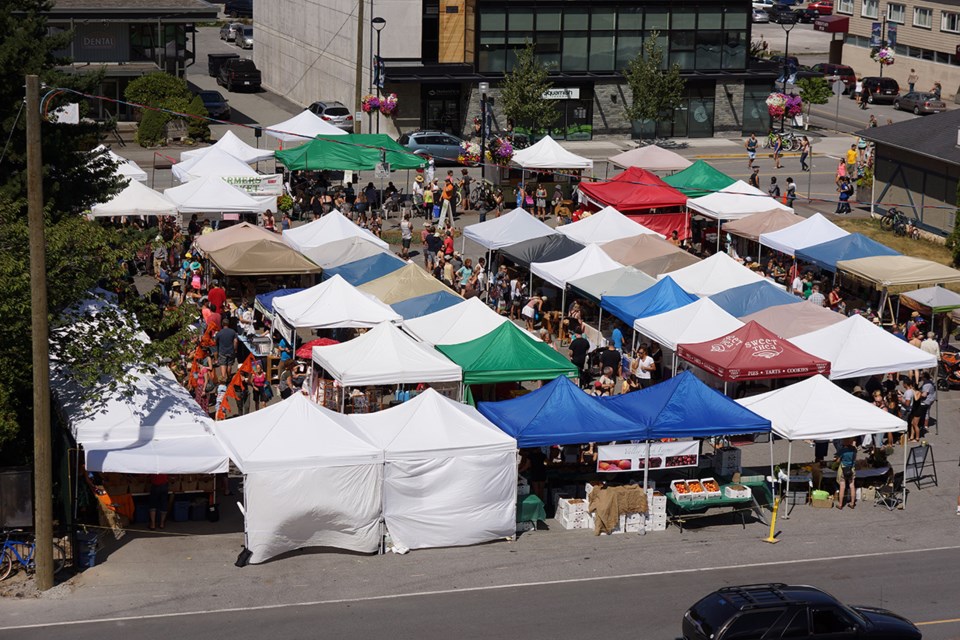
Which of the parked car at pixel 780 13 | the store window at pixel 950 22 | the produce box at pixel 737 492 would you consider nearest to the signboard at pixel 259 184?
the produce box at pixel 737 492

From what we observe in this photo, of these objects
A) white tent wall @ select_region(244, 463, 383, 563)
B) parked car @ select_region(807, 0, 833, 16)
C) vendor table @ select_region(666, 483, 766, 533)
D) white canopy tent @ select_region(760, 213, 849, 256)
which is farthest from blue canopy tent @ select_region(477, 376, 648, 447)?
parked car @ select_region(807, 0, 833, 16)

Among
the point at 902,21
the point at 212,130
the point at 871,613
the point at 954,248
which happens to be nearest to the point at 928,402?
the point at 871,613

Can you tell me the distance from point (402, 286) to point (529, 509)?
9137 mm

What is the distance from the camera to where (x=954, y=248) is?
38062 mm

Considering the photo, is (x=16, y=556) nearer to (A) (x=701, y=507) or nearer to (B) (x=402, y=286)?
(A) (x=701, y=507)

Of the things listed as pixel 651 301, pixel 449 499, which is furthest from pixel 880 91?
pixel 449 499

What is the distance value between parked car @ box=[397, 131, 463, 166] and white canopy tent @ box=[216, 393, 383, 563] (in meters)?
30.7

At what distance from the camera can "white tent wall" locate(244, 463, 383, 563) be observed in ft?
65.3

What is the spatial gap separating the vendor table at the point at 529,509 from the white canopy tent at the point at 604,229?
13.8 metres

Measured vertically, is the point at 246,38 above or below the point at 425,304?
above

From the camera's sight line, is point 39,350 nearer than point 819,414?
Yes

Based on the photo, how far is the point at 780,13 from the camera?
92.5 meters

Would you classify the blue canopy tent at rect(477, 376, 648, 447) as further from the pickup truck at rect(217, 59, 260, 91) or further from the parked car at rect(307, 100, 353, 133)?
the pickup truck at rect(217, 59, 260, 91)

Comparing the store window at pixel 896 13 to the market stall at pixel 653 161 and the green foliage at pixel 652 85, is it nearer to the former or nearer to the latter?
the green foliage at pixel 652 85
